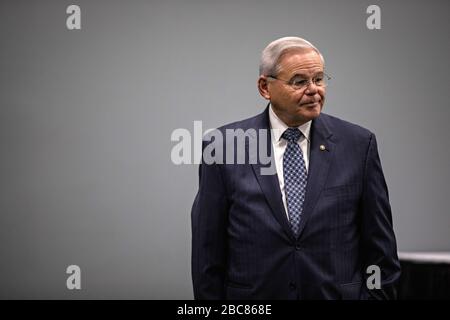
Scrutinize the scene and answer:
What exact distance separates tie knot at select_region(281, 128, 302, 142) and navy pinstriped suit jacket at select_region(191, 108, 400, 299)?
4 centimetres

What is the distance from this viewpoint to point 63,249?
10.2 feet

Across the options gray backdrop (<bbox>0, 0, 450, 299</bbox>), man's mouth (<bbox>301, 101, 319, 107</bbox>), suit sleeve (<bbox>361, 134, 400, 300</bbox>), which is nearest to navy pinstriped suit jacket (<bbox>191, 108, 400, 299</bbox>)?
suit sleeve (<bbox>361, 134, 400, 300</bbox>)

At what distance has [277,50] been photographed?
1549mm

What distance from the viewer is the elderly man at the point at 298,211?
148 cm

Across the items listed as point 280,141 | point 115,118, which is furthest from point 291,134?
point 115,118

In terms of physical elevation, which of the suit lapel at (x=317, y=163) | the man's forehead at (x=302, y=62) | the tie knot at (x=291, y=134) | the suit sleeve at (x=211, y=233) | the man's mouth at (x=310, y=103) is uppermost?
the man's forehead at (x=302, y=62)

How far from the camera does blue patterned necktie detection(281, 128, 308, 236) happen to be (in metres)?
1.50

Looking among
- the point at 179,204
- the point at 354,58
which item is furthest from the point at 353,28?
the point at 179,204

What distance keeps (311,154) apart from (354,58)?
1.82 meters

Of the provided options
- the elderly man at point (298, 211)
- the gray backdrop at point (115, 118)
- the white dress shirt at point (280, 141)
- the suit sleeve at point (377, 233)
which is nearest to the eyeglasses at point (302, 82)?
the elderly man at point (298, 211)

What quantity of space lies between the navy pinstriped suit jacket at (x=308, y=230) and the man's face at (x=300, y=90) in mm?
92

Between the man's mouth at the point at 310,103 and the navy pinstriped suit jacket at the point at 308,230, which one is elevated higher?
the man's mouth at the point at 310,103

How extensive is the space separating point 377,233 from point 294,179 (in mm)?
272

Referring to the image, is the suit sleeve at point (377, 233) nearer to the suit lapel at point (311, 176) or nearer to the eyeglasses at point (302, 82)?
the suit lapel at point (311, 176)
